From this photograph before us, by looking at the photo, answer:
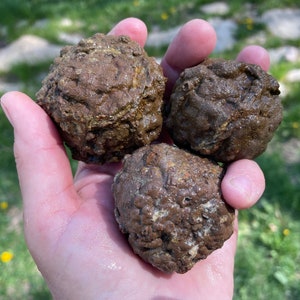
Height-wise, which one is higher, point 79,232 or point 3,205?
point 79,232

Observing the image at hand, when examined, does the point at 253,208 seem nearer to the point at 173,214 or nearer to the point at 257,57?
the point at 257,57

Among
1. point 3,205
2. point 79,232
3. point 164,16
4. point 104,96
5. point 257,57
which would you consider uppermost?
point 104,96

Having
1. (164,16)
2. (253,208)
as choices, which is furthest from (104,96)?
(164,16)

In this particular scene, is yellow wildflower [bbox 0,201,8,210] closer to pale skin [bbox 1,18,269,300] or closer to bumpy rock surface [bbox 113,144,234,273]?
pale skin [bbox 1,18,269,300]

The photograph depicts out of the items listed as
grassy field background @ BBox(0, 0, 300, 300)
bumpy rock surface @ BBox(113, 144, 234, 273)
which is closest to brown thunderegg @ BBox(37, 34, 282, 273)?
bumpy rock surface @ BBox(113, 144, 234, 273)

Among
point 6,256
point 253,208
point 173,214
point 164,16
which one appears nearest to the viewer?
point 173,214

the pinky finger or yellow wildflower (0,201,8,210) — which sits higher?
A: the pinky finger

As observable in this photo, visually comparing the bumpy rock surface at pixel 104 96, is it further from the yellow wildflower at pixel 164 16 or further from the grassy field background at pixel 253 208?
the yellow wildflower at pixel 164 16
